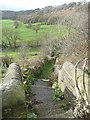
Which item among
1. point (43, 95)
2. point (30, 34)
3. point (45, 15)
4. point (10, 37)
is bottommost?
point (43, 95)

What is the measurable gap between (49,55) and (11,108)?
1645cm

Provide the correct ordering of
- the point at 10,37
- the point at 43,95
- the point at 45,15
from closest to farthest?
the point at 43,95 < the point at 45,15 < the point at 10,37

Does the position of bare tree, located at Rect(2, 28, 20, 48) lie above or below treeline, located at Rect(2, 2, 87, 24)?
below

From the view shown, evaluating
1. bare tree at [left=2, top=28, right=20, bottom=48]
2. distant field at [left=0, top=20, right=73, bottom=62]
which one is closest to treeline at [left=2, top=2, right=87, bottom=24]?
distant field at [left=0, top=20, right=73, bottom=62]

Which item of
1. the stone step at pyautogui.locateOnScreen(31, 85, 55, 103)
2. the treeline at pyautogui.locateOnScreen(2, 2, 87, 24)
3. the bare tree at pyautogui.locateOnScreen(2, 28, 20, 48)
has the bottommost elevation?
the stone step at pyautogui.locateOnScreen(31, 85, 55, 103)

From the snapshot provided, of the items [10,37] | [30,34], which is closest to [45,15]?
[30,34]

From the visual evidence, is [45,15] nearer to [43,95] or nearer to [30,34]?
[30,34]

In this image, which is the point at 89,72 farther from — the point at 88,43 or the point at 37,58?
the point at 37,58

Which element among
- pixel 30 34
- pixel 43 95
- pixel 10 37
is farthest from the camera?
pixel 30 34

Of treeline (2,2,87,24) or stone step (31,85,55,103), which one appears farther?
treeline (2,2,87,24)

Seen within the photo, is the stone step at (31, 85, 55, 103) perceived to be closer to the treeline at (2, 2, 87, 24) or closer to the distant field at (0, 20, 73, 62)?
the treeline at (2, 2, 87, 24)

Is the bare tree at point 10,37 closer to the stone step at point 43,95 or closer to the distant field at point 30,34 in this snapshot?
the distant field at point 30,34

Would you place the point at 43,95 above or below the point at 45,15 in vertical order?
below

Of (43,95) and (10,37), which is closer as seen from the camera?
(43,95)
